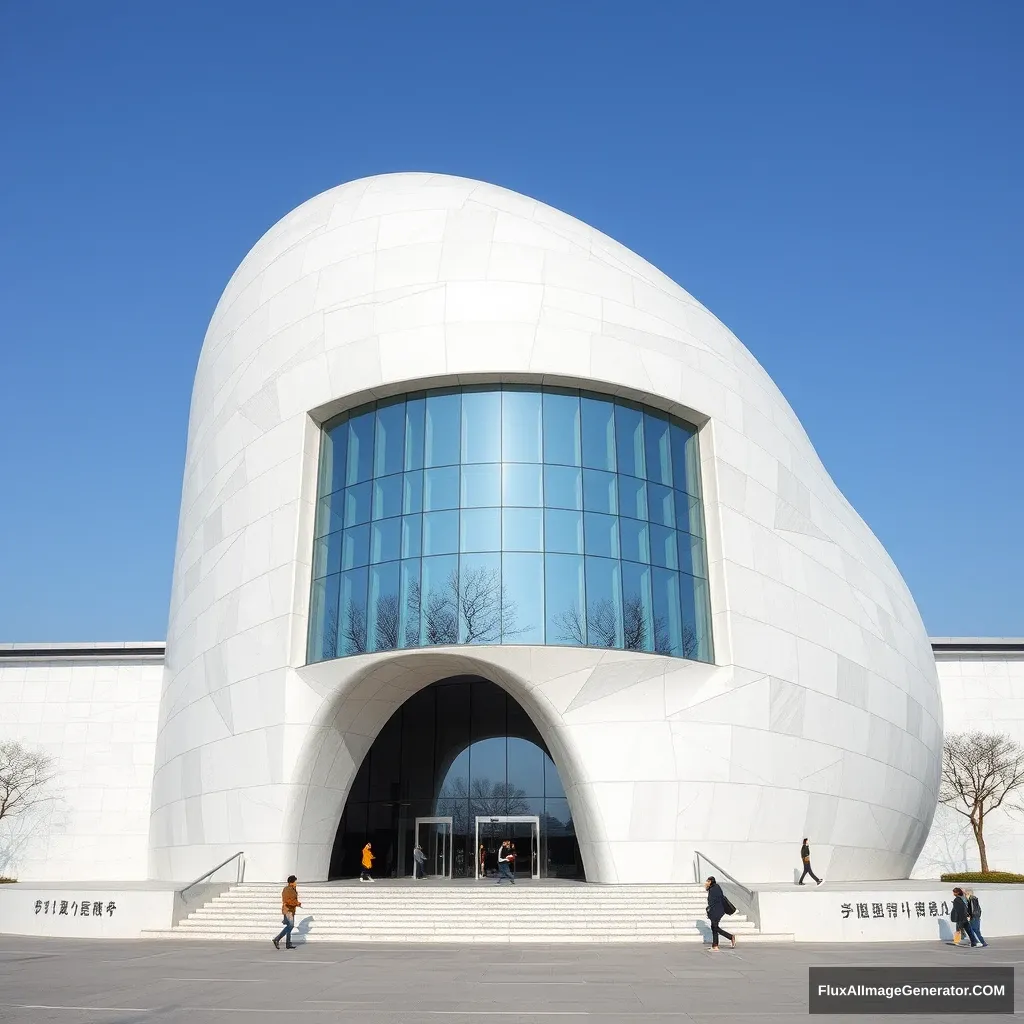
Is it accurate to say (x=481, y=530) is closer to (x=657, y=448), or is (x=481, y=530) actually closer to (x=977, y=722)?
(x=657, y=448)

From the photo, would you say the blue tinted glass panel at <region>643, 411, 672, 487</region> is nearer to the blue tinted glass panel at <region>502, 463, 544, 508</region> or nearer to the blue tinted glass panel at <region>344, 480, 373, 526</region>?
the blue tinted glass panel at <region>502, 463, 544, 508</region>

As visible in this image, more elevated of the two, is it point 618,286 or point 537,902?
point 618,286

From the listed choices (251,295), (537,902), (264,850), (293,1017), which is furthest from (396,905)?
(251,295)

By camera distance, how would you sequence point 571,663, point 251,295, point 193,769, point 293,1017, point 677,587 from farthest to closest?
point 251,295 → point 193,769 → point 677,587 → point 571,663 → point 293,1017

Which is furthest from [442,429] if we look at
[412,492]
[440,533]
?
[440,533]

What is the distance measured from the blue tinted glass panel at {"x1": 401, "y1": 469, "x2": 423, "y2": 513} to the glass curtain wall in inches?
2.1

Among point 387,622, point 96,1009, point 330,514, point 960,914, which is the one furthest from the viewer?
point 330,514

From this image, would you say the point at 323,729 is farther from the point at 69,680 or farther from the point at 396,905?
the point at 69,680

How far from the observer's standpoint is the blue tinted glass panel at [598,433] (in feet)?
92.7

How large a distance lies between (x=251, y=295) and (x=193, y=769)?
1659 centimetres

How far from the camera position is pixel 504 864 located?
28469 millimetres

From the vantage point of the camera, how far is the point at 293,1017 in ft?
35.6

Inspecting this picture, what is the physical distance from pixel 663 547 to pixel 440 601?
6.94 m

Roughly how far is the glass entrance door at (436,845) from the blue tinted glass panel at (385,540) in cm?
1106
